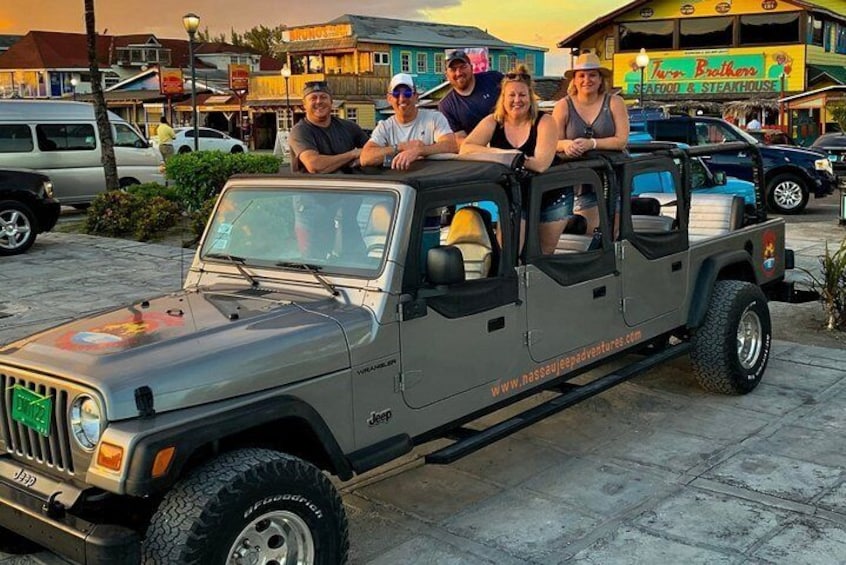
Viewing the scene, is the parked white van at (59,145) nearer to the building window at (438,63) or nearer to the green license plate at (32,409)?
the green license plate at (32,409)

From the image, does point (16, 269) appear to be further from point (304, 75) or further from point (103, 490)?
point (304, 75)

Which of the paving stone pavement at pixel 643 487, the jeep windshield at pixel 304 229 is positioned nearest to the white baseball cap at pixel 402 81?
the jeep windshield at pixel 304 229

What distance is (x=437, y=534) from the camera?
4316mm

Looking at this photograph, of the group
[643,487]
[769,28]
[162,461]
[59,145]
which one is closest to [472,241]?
[643,487]

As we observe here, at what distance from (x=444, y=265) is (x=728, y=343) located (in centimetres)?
284

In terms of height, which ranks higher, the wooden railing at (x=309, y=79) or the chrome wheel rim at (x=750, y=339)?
the wooden railing at (x=309, y=79)

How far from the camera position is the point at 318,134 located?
5598 mm

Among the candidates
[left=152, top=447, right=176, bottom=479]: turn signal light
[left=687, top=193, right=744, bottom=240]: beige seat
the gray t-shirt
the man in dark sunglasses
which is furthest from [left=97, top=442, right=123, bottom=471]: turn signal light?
[left=687, top=193, right=744, bottom=240]: beige seat

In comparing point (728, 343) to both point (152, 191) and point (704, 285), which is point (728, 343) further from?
point (152, 191)

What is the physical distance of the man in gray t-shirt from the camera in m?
5.45

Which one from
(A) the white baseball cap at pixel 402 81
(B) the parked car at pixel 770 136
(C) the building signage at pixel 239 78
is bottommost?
(B) the parked car at pixel 770 136

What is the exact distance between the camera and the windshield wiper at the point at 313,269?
411cm

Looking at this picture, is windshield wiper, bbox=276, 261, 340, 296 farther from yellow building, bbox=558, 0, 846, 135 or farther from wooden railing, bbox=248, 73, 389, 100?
wooden railing, bbox=248, 73, 389, 100

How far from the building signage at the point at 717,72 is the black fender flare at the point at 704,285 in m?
31.2
